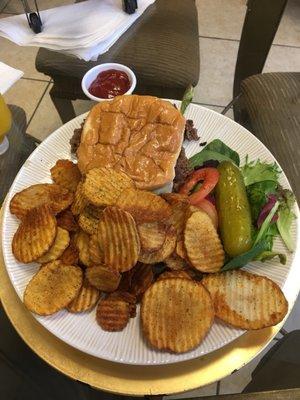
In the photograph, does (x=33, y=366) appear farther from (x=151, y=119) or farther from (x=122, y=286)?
(x=151, y=119)

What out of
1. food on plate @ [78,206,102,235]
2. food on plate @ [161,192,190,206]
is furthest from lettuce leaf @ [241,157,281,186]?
food on plate @ [78,206,102,235]

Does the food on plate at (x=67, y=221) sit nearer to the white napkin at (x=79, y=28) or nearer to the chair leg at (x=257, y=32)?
the white napkin at (x=79, y=28)

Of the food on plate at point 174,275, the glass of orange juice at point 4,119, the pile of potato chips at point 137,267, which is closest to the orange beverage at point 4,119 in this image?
the glass of orange juice at point 4,119

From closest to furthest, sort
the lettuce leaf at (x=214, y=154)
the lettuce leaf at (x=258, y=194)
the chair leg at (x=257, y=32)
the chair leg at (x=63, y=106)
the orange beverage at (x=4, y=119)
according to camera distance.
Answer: the lettuce leaf at (x=258, y=194)
the lettuce leaf at (x=214, y=154)
the orange beverage at (x=4, y=119)
the chair leg at (x=257, y=32)
the chair leg at (x=63, y=106)

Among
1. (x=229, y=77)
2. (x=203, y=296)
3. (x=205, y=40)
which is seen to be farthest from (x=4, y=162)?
(x=205, y=40)

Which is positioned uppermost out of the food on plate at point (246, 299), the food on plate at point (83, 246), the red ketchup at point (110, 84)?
the red ketchup at point (110, 84)

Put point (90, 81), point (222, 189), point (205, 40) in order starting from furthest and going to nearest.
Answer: point (205, 40)
point (90, 81)
point (222, 189)
